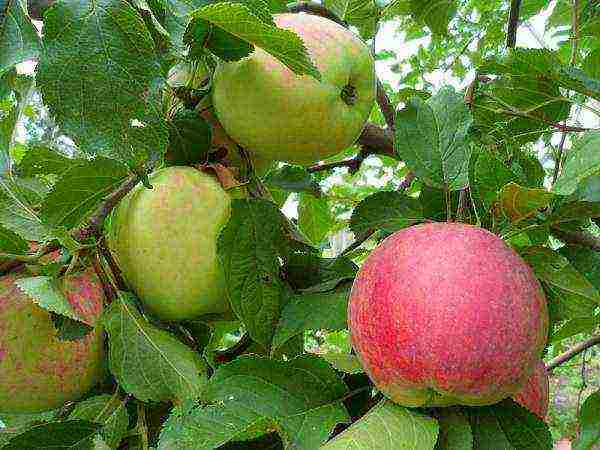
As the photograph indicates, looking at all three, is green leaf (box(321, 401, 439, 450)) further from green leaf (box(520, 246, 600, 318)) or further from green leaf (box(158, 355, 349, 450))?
green leaf (box(520, 246, 600, 318))

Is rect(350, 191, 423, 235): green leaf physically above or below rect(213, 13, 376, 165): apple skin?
below

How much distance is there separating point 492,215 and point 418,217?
0.17 meters

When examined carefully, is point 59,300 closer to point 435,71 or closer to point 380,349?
point 380,349

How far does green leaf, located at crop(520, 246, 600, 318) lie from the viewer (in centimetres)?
87

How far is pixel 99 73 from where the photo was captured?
2.43 ft

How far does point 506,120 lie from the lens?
1.29 meters

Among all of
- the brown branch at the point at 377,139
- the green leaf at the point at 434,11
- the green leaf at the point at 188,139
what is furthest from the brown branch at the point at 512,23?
the green leaf at the point at 188,139

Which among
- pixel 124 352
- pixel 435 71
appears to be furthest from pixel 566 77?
pixel 435 71

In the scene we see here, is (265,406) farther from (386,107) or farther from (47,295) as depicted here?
(386,107)

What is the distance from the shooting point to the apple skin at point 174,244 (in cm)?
102

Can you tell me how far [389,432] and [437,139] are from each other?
45 cm

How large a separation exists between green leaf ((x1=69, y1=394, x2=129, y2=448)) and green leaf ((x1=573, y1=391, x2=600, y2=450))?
0.79 m

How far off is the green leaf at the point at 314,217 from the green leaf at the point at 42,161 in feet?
2.33

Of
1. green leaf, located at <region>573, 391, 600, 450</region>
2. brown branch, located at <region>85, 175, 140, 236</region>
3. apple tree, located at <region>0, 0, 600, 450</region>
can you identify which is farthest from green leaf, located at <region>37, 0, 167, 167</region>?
green leaf, located at <region>573, 391, 600, 450</region>
